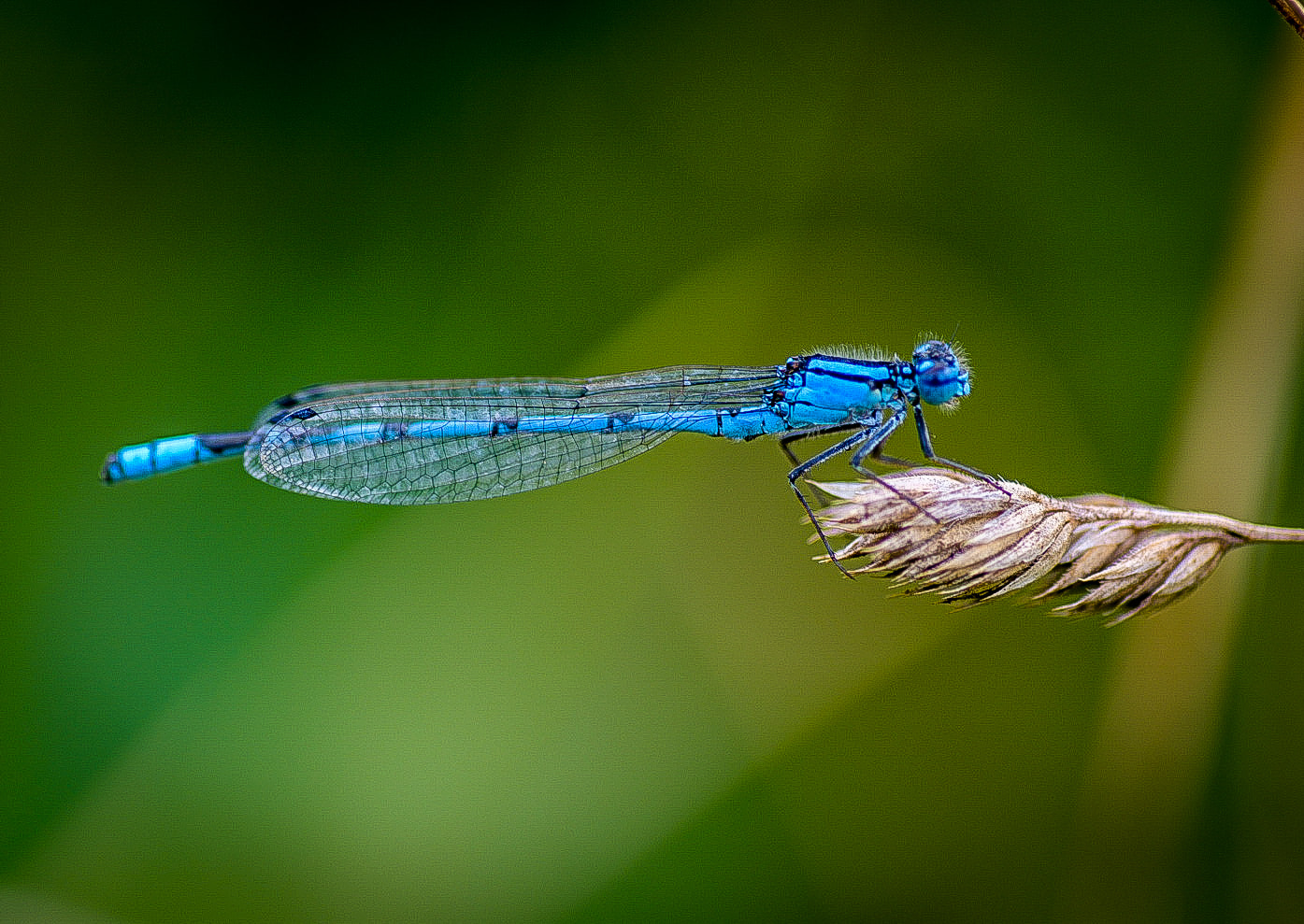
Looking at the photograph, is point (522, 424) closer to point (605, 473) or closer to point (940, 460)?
point (605, 473)

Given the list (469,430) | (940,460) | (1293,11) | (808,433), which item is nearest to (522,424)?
(469,430)

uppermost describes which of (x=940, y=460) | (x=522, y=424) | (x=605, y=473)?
(x=522, y=424)

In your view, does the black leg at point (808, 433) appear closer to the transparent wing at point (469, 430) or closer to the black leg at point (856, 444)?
the black leg at point (856, 444)

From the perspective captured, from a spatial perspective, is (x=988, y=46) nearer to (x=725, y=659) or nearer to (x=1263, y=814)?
(x=725, y=659)

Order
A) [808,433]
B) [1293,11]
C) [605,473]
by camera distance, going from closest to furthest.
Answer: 1. [1293,11]
2. [808,433]
3. [605,473]

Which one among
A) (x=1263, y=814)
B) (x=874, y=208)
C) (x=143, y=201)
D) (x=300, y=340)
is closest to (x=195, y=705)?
(x=300, y=340)

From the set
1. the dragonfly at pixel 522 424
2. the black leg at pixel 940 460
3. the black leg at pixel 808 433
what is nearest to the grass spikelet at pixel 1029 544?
the black leg at pixel 940 460

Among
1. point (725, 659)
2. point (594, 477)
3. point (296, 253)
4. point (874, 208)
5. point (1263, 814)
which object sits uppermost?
point (296, 253)
